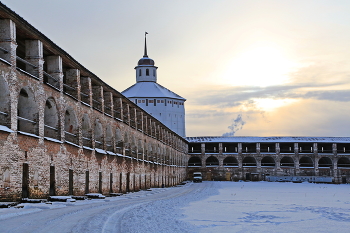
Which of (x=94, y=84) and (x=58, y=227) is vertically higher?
(x=94, y=84)

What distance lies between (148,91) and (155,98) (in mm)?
2186

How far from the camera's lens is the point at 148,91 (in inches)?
3258

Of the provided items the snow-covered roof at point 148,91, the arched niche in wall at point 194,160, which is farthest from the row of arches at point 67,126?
the snow-covered roof at point 148,91

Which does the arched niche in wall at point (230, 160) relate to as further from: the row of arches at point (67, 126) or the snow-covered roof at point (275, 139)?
the row of arches at point (67, 126)

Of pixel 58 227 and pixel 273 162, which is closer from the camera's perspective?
pixel 58 227

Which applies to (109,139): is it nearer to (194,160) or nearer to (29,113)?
(29,113)

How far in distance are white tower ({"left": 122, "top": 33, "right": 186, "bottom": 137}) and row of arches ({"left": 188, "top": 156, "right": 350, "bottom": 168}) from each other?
8.51 metres

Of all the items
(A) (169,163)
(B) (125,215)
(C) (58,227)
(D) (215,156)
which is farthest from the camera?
(D) (215,156)

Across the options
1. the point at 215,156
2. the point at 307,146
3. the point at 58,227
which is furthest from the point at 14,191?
the point at 307,146

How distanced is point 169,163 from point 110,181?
26.1 m

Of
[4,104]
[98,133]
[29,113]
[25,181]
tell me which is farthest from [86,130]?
[4,104]

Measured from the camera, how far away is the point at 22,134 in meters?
16.8

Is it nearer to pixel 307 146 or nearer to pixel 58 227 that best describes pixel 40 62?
pixel 58 227

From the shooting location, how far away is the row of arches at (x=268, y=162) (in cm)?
7362
